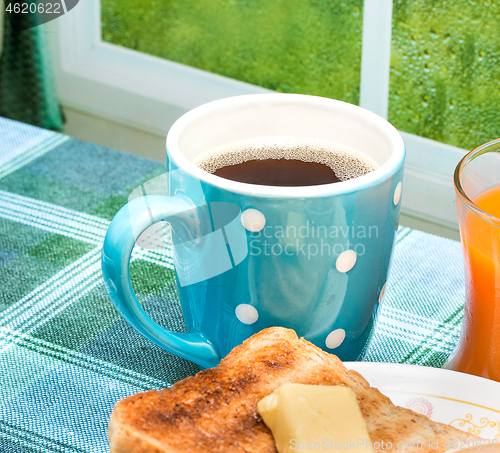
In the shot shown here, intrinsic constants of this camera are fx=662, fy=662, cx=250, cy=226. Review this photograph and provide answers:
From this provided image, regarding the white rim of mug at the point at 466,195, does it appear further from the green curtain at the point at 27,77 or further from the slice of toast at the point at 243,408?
the green curtain at the point at 27,77

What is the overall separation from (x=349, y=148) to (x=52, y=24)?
1300mm

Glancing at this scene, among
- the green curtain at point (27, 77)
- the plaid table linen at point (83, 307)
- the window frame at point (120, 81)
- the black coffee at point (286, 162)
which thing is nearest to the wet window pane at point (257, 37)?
the window frame at point (120, 81)

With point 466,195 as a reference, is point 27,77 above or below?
below

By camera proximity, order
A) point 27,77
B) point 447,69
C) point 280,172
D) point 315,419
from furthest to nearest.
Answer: point 27,77, point 447,69, point 280,172, point 315,419

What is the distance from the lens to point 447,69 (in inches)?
51.8

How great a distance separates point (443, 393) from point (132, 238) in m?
0.24

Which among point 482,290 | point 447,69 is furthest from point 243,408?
point 447,69

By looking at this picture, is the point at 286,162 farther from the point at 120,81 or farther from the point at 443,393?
the point at 120,81

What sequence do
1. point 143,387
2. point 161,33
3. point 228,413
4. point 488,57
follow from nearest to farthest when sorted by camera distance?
point 228,413
point 143,387
point 488,57
point 161,33

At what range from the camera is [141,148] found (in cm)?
170

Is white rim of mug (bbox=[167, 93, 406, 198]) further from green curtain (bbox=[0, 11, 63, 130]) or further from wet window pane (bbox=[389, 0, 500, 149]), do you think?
green curtain (bbox=[0, 11, 63, 130])

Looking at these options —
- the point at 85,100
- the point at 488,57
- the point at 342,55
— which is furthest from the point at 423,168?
the point at 85,100

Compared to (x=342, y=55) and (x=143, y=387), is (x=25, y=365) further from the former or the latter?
(x=342, y=55)

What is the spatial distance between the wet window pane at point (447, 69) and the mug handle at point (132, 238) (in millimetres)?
968
